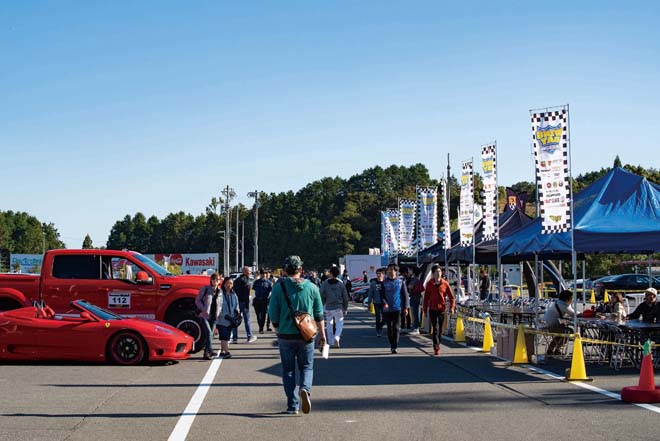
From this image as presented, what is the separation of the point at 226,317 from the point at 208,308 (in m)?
0.47

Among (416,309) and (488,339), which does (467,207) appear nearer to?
(416,309)

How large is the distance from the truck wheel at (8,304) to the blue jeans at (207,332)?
3841mm

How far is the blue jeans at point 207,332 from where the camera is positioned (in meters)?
15.9

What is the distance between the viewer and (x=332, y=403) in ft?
33.5

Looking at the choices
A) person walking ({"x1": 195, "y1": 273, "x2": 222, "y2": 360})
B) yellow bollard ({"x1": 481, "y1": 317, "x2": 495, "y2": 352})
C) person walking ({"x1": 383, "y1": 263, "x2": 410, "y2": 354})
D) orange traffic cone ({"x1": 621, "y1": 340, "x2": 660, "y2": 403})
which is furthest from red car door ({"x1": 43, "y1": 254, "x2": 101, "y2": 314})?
orange traffic cone ({"x1": 621, "y1": 340, "x2": 660, "y2": 403})

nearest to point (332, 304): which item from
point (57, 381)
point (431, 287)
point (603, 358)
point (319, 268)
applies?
point (431, 287)

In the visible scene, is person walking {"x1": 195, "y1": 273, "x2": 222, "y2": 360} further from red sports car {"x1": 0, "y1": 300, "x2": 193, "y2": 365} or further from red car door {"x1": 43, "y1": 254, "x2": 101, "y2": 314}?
red car door {"x1": 43, "y1": 254, "x2": 101, "y2": 314}

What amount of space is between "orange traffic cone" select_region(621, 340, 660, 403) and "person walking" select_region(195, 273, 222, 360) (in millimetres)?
8355

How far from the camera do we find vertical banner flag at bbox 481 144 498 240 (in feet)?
64.4

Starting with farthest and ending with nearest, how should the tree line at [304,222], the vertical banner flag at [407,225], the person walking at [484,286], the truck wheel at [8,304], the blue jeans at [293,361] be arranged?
the tree line at [304,222] < the vertical banner flag at [407,225] < the person walking at [484,286] < the truck wheel at [8,304] < the blue jeans at [293,361]

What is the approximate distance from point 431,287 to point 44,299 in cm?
824

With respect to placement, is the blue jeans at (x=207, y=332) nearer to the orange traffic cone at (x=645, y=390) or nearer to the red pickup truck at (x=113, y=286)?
the red pickup truck at (x=113, y=286)

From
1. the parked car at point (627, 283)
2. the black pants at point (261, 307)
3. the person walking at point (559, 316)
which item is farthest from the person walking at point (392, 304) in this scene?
the parked car at point (627, 283)

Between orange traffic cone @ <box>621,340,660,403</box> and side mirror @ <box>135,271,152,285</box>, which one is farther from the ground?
side mirror @ <box>135,271,152,285</box>
